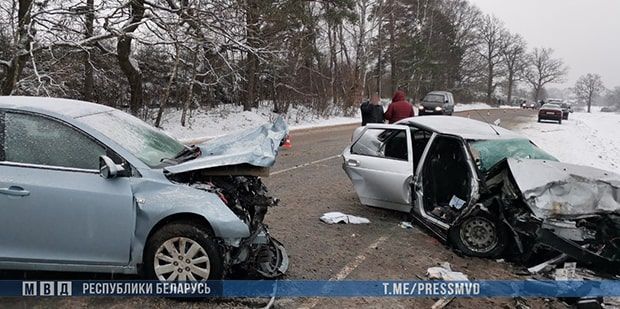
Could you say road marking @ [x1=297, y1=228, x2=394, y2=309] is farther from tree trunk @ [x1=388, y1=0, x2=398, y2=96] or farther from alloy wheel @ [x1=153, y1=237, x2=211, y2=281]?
tree trunk @ [x1=388, y1=0, x2=398, y2=96]

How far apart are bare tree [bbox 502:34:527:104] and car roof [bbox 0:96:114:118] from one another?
8198 cm

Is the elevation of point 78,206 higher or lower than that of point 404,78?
lower

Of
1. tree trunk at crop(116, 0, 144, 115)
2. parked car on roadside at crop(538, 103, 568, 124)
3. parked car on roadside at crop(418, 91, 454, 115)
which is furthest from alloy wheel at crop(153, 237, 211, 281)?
parked car on roadside at crop(538, 103, 568, 124)

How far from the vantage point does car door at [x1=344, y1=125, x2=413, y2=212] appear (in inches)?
227

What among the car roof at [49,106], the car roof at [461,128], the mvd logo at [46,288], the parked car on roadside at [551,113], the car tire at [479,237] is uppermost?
the parked car on roadside at [551,113]

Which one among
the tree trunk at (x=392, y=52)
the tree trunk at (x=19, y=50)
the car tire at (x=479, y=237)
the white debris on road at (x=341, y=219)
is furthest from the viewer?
the tree trunk at (x=392, y=52)

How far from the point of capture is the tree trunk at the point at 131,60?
1545 centimetres

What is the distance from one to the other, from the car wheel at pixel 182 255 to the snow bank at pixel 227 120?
14230mm

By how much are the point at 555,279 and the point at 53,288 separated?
4506 millimetres

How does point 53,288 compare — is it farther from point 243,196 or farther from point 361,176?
point 361,176

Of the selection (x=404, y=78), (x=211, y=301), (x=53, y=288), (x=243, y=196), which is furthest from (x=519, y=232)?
(x=404, y=78)

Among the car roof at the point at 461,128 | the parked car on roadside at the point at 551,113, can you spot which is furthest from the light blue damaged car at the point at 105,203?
the parked car on roadside at the point at 551,113

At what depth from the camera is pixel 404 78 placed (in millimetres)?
45250

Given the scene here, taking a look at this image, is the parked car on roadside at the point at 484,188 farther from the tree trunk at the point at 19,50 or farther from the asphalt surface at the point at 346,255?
the tree trunk at the point at 19,50
